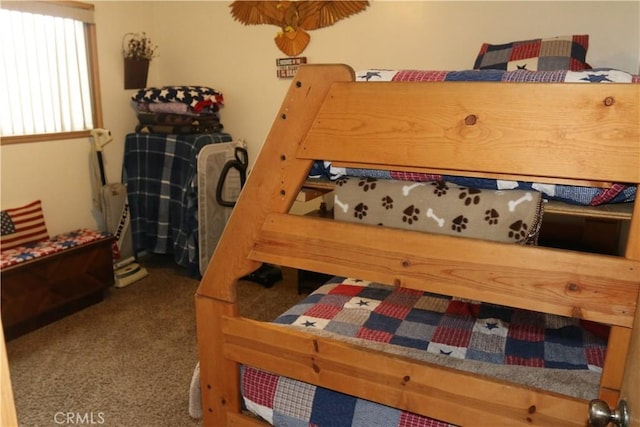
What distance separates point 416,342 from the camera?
1.66 metres

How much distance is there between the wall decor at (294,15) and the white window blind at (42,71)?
112 centimetres

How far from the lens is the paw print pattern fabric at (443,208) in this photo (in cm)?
125

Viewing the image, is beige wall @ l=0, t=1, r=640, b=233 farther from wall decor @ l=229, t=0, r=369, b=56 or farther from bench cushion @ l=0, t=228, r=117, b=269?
bench cushion @ l=0, t=228, r=117, b=269

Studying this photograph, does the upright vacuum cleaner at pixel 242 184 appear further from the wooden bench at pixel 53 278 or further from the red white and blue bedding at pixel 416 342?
the red white and blue bedding at pixel 416 342

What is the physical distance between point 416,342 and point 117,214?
8.94ft

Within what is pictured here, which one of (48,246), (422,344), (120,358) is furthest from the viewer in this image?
(48,246)

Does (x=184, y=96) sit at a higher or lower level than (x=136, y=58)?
lower

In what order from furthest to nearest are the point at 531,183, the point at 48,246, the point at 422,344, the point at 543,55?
the point at 48,246
the point at 543,55
the point at 422,344
the point at 531,183

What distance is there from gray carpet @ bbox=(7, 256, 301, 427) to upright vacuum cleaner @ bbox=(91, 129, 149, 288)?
13 centimetres

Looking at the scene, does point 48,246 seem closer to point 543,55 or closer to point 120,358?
point 120,358

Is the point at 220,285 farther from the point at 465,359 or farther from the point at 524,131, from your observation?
the point at 524,131

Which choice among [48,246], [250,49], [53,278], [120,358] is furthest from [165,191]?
[120,358]

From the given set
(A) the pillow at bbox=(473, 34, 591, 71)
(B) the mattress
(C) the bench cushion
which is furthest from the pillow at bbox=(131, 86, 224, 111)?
(A) the pillow at bbox=(473, 34, 591, 71)

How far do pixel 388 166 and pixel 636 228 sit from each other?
0.50m
